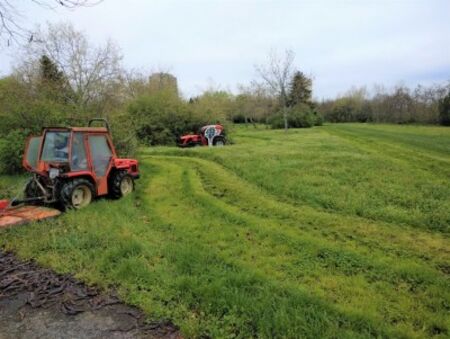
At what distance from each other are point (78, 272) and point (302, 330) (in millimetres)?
2835

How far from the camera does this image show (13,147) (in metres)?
10.7

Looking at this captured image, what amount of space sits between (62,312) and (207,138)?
15.5 m

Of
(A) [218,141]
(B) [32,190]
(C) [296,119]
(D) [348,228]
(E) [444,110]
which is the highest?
(C) [296,119]

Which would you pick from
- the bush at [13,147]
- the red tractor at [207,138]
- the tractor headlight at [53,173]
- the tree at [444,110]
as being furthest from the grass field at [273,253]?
the tree at [444,110]

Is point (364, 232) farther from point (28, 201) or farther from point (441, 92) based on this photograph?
point (441, 92)

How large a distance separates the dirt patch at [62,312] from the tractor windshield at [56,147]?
9.95 ft

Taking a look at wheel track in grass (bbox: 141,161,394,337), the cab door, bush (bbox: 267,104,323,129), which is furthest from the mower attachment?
bush (bbox: 267,104,323,129)

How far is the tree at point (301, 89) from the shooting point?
4296 centimetres

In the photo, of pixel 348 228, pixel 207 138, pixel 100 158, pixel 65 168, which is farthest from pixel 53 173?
pixel 207 138

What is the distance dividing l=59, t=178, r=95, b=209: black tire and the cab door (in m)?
0.29

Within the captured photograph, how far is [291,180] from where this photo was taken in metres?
8.84

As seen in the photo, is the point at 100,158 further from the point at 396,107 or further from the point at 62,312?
the point at 396,107

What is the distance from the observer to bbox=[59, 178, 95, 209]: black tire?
250 inches

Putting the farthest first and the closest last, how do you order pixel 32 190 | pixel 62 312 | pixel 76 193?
pixel 32 190
pixel 76 193
pixel 62 312
